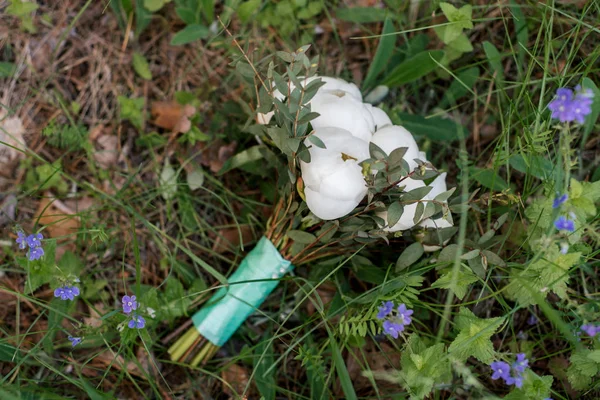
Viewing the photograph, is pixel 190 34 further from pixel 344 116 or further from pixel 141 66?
pixel 344 116

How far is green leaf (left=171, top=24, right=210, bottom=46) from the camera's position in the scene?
6.31ft

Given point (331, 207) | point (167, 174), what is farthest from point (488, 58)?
point (167, 174)

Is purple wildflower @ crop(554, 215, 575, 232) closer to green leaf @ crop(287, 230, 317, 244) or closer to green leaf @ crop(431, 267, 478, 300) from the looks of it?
green leaf @ crop(431, 267, 478, 300)

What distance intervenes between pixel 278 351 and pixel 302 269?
11.1 inches

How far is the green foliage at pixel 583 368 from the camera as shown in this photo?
1410 millimetres

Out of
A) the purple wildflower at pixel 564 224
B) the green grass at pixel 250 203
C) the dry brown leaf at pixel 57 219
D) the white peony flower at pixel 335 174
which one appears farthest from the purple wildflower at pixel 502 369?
the dry brown leaf at pixel 57 219

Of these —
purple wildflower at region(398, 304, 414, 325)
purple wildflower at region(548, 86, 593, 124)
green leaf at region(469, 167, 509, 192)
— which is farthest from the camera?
green leaf at region(469, 167, 509, 192)

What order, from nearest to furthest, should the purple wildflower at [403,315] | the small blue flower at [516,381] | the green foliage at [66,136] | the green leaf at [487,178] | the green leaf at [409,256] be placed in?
the small blue flower at [516,381] → the purple wildflower at [403,315] → the green leaf at [409,256] → the green leaf at [487,178] → the green foliage at [66,136]

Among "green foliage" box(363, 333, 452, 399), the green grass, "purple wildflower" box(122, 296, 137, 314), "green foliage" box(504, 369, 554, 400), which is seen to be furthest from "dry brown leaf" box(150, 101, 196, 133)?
"green foliage" box(504, 369, 554, 400)

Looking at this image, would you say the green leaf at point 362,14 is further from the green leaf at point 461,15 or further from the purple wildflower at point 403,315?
the purple wildflower at point 403,315

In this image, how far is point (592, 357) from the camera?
1362 mm

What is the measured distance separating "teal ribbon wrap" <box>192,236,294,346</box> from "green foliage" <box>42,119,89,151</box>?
727 millimetres

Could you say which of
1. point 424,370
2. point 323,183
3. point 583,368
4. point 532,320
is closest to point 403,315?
point 424,370

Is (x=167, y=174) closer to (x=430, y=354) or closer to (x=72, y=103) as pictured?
(x=72, y=103)
